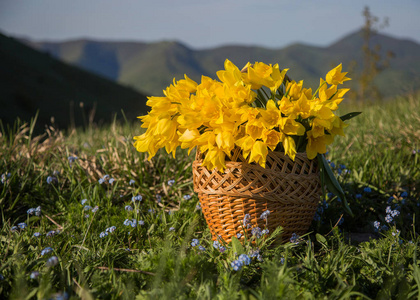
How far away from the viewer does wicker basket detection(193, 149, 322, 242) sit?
1.53m

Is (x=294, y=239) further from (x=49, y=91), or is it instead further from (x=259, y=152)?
(x=49, y=91)

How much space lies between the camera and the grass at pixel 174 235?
127 centimetres

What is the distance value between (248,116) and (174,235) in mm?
796

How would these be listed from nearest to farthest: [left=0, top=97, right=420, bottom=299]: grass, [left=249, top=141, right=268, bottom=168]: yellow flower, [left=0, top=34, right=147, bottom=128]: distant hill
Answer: [left=0, top=97, right=420, bottom=299]: grass → [left=249, top=141, right=268, bottom=168]: yellow flower → [left=0, top=34, right=147, bottom=128]: distant hill

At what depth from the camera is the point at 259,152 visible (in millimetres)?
1382

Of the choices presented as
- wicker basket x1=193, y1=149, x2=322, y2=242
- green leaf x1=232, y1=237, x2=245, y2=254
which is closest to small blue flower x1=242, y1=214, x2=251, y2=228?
wicker basket x1=193, y1=149, x2=322, y2=242

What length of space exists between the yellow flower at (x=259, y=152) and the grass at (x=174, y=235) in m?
0.37

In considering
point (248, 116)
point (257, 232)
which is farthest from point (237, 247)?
point (248, 116)

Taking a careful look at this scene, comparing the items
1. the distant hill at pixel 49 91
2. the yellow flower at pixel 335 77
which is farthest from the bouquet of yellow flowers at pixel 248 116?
the distant hill at pixel 49 91

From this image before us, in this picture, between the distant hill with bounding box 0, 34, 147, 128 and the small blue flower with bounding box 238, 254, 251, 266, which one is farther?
the distant hill with bounding box 0, 34, 147, 128

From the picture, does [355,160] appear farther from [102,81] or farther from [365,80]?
[102,81]

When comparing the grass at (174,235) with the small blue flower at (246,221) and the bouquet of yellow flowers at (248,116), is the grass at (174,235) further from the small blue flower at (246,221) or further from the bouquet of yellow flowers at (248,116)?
the bouquet of yellow flowers at (248,116)

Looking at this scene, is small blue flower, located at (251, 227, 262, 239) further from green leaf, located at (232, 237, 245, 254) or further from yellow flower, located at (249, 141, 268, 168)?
yellow flower, located at (249, 141, 268, 168)

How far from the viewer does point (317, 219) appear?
77.0 inches
